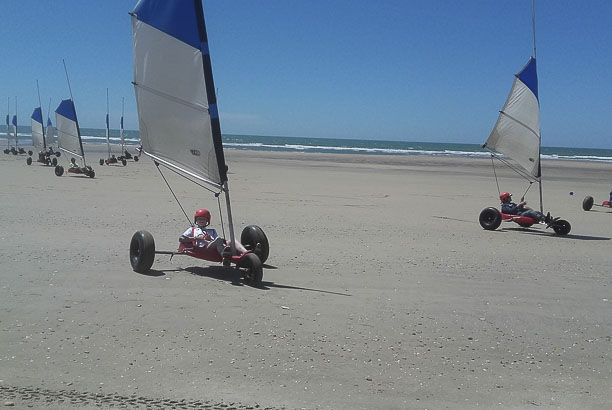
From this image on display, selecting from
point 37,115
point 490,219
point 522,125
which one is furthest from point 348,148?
point 490,219

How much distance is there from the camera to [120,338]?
589 centimetres

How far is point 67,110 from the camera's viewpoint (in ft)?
96.4

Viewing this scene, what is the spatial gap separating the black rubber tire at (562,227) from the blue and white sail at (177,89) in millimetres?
9324

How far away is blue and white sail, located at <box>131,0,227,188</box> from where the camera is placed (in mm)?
8016

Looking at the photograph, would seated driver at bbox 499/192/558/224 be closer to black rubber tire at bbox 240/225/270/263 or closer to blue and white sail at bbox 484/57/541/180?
blue and white sail at bbox 484/57/541/180

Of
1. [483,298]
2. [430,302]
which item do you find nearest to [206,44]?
[430,302]

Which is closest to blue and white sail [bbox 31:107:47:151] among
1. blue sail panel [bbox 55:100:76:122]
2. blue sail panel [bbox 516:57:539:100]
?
blue sail panel [bbox 55:100:76:122]

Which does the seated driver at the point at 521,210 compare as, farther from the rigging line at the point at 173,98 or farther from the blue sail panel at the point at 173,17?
the blue sail panel at the point at 173,17

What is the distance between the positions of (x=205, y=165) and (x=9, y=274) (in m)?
3.07

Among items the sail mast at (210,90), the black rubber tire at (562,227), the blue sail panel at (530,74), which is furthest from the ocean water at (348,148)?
the sail mast at (210,90)

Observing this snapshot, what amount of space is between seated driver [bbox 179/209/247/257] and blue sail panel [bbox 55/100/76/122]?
22547 millimetres

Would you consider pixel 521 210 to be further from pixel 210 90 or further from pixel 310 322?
pixel 310 322

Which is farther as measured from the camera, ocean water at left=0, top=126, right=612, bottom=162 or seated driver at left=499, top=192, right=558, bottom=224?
ocean water at left=0, top=126, right=612, bottom=162

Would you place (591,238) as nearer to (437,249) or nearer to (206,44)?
(437,249)
